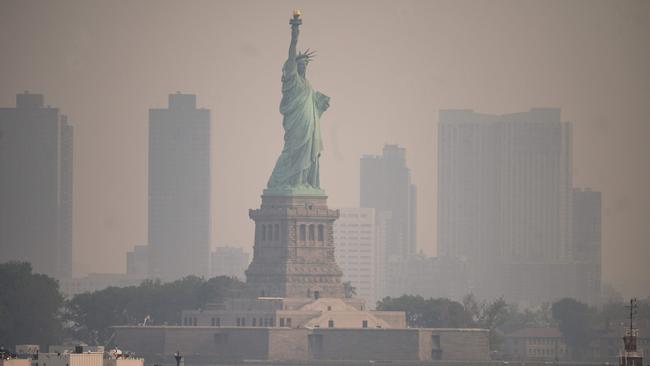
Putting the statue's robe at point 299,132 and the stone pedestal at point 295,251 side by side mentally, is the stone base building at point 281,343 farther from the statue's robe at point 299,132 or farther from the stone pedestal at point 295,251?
the statue's robe at point 299,132

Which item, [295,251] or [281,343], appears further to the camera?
[295,251]

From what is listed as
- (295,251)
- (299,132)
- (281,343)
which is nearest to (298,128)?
(299,132)

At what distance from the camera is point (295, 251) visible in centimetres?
19638

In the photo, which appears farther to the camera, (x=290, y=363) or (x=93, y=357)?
(x=290, y=363)

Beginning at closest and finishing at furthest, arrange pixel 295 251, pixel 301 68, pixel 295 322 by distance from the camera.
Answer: pixel 295 322 → pixel 301 68 → pixel 295 251

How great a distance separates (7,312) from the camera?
197750 millimetres

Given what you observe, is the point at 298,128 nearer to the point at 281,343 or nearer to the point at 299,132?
the point at 299,132

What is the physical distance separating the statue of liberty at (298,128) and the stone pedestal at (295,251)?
1115 mm

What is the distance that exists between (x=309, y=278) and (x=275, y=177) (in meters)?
6.85

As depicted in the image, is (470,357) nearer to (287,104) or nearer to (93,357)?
(287,104)

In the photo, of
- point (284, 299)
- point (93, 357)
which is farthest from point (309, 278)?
point (93, 357)

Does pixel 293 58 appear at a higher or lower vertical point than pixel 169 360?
higher

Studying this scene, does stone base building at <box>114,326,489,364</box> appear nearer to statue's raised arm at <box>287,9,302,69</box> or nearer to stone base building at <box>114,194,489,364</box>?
stone base building at <box>114,194,489,364</box>

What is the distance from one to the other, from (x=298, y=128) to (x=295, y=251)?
7.29 metres
